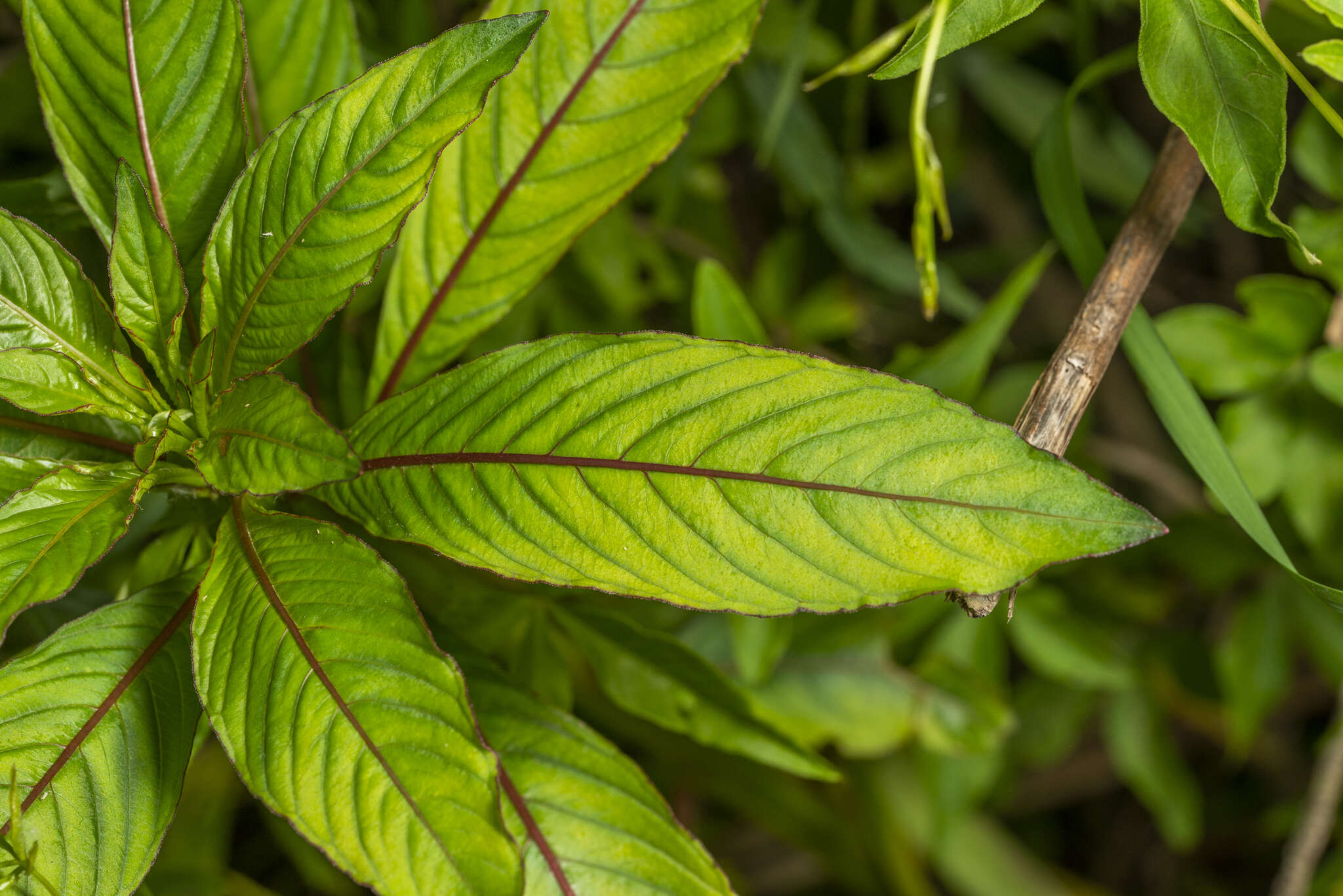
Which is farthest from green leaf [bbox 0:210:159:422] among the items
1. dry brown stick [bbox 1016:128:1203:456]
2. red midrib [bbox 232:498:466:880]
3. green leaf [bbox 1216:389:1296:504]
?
green leaf [bbox 1216:389:1296:504]

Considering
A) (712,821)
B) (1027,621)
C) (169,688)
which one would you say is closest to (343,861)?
(169,688)

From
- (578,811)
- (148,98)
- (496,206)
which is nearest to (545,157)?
(496,206)

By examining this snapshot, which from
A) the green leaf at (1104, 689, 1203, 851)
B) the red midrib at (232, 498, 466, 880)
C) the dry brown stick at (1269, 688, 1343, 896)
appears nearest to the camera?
the red midrib at (232, 498, 466, 880)

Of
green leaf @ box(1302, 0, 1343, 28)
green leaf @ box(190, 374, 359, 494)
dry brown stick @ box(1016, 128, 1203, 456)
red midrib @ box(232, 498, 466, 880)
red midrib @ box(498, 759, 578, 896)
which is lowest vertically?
red midrib @ box(498, 759, 578, 896)

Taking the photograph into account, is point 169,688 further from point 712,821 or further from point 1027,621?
point 712,821

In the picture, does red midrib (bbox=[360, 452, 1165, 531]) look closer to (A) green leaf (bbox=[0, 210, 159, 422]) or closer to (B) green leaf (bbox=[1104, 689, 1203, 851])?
(A) green leaf (bbox=[0, 210, 159, 422])

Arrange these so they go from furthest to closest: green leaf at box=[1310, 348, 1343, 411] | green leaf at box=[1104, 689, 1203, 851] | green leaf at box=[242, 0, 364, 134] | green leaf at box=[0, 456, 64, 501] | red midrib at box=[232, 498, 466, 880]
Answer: green leaf at box=[1104, 689, 1203, 851]
green leaf at box=[1310, 348, 1343, 411]
green leaf at box=[242, 0, 364, 134]
green leaf at box=[0, 456, 64, 501]
red midrib at box=[232, 498, 466, 880]
